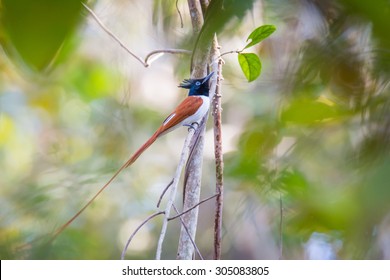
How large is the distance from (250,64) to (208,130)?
257 millimetres

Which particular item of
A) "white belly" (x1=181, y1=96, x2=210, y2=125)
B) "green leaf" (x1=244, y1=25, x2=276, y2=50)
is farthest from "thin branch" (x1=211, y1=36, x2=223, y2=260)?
"green leaf" (x1=244, y1=25, x2=276, y2=50)

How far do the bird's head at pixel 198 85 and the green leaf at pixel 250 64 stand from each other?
9 centimetres

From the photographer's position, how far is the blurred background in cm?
18

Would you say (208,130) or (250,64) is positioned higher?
(250,64)

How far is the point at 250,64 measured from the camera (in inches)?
25.0

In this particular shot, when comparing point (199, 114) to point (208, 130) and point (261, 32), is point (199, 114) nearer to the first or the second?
point (208, 130)

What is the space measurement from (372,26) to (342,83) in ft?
0.48

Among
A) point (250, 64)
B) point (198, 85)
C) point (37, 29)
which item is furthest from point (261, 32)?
point (37, 29)

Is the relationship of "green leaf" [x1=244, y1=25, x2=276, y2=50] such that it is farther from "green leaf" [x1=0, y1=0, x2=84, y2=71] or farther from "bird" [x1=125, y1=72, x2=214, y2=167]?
"green leaf" [x1=0, y1=0, x2=84, y2=71]

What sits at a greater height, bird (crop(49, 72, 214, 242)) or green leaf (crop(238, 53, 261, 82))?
green leaf (crop(238, 53, 261, 82))

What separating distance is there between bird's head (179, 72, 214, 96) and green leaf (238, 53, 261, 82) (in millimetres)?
92

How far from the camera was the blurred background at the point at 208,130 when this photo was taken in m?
0.18

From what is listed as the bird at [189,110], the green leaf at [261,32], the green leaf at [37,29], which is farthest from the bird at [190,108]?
the green leaf at [37,29]

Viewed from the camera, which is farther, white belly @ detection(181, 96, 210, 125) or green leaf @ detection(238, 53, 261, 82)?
white belly @ detection(181, 96, 210, 125)
